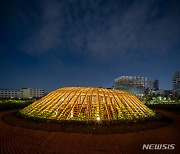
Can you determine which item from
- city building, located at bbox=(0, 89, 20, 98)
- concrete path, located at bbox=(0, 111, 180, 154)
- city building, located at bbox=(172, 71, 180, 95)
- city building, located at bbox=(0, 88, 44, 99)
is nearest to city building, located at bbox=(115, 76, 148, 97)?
city building, located at bbox=(172, 71, 180, 95)

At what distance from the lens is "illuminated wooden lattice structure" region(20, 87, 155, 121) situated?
40.1 feet

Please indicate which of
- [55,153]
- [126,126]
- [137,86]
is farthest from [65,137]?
[137,86]

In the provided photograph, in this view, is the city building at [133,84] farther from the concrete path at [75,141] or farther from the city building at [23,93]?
the concrete path at [75,141]

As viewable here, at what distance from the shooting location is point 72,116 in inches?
484

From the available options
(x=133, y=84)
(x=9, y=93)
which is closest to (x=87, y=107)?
(x=133, y=84)

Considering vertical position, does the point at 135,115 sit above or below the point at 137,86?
below

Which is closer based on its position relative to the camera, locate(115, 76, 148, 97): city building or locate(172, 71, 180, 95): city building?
locate(115, 76, 148, 97): city building

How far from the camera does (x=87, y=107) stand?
12.8 m

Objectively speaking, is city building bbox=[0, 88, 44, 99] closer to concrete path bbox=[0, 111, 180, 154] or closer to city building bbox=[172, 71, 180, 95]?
city building bbox=[172, 71, 180, 95]

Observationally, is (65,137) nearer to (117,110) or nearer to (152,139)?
(152,139)

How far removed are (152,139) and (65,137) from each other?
4.23 m

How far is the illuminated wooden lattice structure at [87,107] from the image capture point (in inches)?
481

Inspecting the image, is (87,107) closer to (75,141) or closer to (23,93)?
(75,141)

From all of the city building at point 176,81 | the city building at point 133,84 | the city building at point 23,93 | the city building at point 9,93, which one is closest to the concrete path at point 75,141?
the city building at point 133,84
